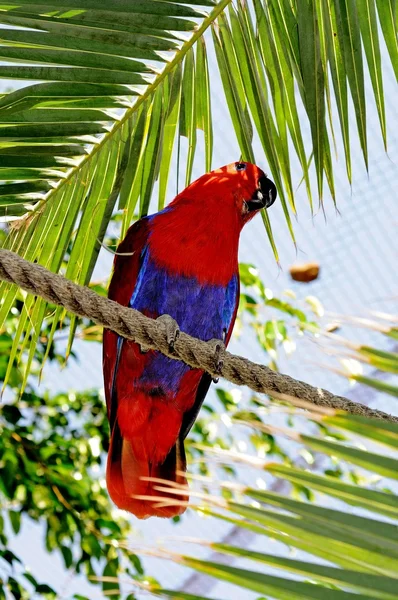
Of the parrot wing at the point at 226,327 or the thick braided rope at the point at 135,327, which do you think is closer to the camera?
the thick braided rope at the point at 135,327

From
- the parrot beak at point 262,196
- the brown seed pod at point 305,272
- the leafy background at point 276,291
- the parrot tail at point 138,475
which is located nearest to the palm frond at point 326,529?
the leafy background at point 276,291

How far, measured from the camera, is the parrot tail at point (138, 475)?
1.93m

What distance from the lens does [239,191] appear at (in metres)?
2.24

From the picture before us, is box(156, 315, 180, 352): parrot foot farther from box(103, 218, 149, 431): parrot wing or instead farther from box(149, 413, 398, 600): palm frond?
box(149, 413, 398, 600): palm frond

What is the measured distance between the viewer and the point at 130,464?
2.11m

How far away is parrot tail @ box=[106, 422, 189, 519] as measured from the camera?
193 cm

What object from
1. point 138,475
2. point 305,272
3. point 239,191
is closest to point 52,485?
point 138,475

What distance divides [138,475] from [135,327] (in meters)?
0.80

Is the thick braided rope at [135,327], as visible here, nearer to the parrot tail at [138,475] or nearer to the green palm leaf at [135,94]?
the green palm leaf at [135,94]

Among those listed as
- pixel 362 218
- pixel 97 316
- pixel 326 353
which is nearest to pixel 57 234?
pixel 97 316

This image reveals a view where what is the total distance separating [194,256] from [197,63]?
0.53 meters

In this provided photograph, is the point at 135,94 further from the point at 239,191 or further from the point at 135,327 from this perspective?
the point at 239,191

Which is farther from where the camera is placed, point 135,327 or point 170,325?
point 170,325

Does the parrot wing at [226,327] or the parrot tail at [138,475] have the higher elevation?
the parrot wing at [226,327]
